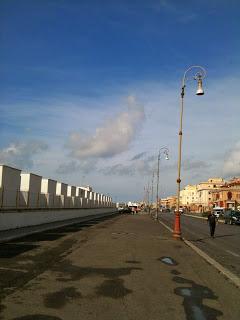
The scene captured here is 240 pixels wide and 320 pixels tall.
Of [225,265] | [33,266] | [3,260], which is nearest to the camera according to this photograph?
[33,266]

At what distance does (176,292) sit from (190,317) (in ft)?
6.94

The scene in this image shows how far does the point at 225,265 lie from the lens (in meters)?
14.9

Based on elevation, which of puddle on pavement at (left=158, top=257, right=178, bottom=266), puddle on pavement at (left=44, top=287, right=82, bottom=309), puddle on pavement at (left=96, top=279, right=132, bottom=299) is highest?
puddle on pavement at (left=158, top=257, right=178, bottom=266)

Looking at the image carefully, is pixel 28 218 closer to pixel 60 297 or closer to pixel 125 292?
pixel 125 292

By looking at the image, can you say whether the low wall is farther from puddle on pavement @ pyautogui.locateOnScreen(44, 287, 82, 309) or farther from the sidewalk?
puddle on pavement @ pyautogui.locateOnScreen(44, 287, 82, 309)

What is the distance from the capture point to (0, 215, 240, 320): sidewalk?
7.64 m

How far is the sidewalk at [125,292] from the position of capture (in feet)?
25.1

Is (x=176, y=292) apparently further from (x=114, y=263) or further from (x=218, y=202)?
(x=218, y=202)

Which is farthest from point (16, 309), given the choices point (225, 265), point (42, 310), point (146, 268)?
point (225, 265)

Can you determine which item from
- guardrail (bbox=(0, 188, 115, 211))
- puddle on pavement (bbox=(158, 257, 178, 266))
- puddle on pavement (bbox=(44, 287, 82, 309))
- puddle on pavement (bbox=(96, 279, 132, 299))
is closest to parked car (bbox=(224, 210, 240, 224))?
guardrail (bbox=(0, 188, 115, 211))

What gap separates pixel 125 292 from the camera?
937cm

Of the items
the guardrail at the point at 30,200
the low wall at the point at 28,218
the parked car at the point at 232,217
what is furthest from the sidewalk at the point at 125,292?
the parked car at the point at 232,217

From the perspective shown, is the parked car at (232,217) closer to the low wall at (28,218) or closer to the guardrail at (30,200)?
the guardrail at (30,200)

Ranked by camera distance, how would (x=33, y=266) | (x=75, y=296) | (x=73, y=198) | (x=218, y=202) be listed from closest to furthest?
1. (x=75, y=296)
2. (x=33, y=266)
3. (x=73, y=198)
4. (x=218, y=202)
